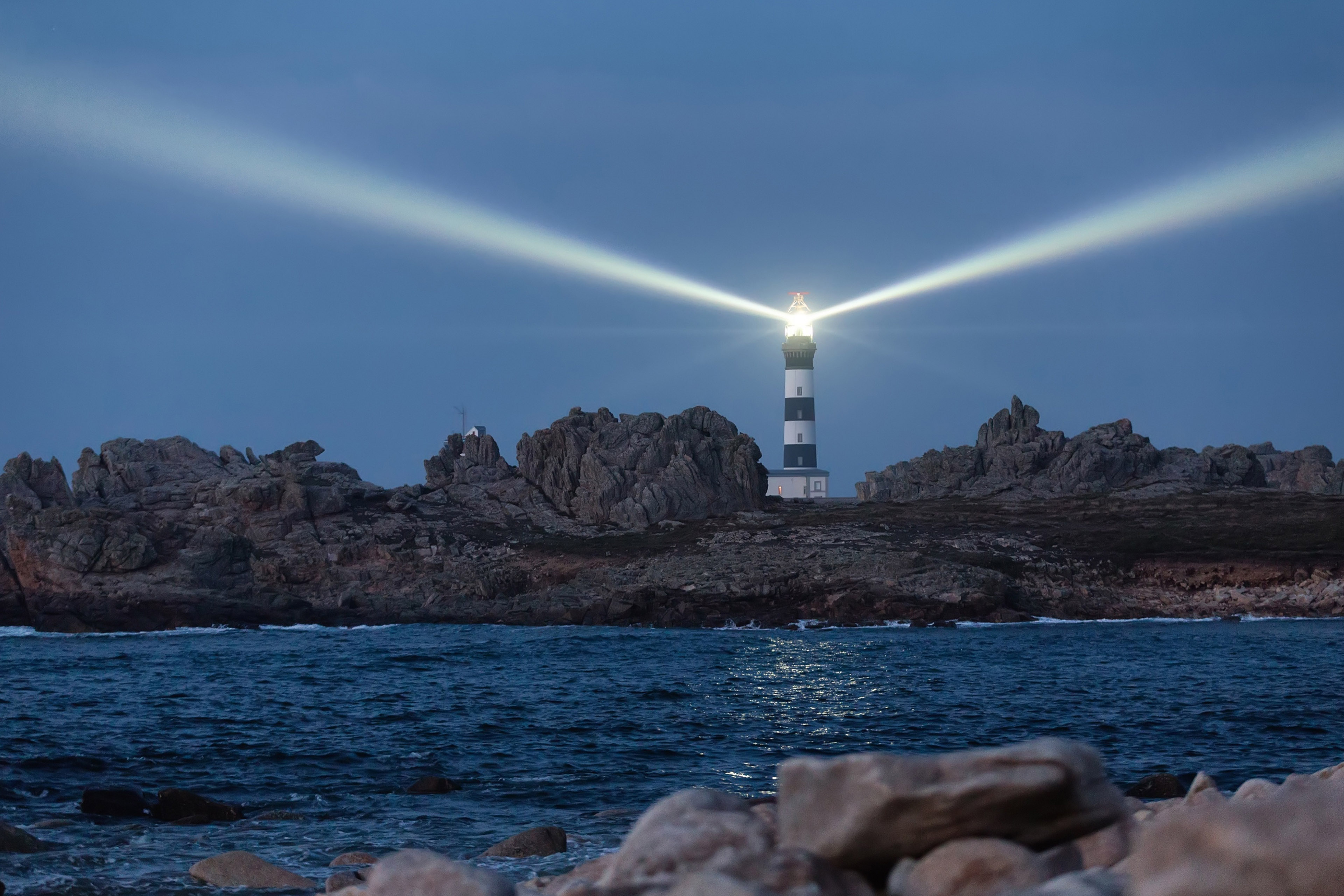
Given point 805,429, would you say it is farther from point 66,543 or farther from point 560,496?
point 66,543

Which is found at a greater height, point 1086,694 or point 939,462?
point 939,462

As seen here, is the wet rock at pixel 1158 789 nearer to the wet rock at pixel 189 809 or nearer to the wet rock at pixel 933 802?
the wet rock at pixel 933 802

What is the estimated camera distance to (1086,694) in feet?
108

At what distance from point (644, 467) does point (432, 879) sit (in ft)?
261

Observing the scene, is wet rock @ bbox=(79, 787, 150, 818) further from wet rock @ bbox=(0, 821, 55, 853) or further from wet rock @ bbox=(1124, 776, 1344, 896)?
wet rock @ bbox=(1124, 776, 1344, 896)

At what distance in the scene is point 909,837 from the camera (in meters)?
6.57

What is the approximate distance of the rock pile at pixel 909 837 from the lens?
615 cm

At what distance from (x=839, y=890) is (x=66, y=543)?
6974 centimetres

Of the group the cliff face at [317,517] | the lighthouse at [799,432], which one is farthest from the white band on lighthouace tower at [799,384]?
the cliff face at [317,517]

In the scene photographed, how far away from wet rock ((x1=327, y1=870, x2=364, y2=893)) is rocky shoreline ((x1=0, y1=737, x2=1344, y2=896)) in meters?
3.82

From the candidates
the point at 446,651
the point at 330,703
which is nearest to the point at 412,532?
the point at 446,651

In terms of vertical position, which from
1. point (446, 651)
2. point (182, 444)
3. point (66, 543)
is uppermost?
point (182, 444)

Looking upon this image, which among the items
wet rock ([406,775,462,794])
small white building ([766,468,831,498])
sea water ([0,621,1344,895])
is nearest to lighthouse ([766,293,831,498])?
small white building ([766,468,831,498])

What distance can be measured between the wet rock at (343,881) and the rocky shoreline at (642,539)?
2155 inches
